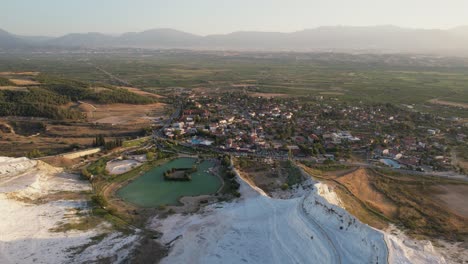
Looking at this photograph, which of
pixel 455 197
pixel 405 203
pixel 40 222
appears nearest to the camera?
pixel 40 222

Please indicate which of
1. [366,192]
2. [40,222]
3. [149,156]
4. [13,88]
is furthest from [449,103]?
[13,88]

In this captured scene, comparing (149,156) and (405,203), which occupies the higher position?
(149,156)

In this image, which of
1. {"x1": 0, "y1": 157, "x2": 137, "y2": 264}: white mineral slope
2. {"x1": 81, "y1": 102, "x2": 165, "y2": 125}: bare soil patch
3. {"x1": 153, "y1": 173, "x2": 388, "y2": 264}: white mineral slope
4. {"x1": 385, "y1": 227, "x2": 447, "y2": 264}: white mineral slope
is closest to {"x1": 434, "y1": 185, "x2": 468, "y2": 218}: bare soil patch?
{"x1": 385, "y1": 227, "x2": 447, "y2": 264}: white mineral slope

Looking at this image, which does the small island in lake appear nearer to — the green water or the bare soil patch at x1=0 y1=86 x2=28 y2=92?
the green water

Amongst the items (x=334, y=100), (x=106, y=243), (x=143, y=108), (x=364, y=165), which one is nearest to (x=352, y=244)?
(x=106, y=243)

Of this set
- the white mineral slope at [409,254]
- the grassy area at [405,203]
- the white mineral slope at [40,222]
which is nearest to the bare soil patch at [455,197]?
the grassy area at [405,203]

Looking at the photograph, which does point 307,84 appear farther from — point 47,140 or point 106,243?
point 106,243

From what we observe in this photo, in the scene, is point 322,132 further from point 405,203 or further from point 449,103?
point 449,103
